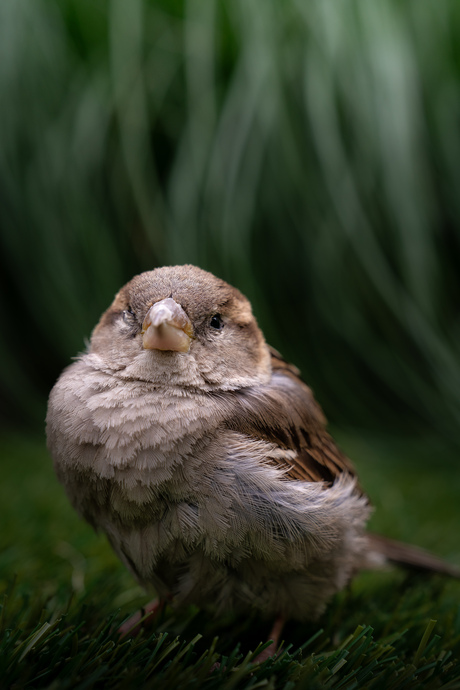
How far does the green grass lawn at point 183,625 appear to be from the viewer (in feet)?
3.79

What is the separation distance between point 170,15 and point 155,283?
88.0 inches

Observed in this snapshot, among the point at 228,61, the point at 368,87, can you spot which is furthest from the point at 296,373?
the point at 228,61

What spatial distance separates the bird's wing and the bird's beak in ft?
0.74

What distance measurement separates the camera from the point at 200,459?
1358 millimetres

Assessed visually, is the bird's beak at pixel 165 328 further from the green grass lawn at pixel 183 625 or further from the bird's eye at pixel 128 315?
the green grass lawn at pixel 183 625

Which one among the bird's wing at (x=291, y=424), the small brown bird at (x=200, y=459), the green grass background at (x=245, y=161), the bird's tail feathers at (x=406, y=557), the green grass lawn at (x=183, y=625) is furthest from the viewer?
the green grass background at (x=245, y=161)

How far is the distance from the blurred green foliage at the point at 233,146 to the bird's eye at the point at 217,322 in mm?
1424

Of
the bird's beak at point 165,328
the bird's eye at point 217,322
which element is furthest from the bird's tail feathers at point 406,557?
the bird's beak at point 165,328

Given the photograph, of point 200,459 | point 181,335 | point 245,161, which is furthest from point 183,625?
point 245,161

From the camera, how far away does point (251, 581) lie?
1458 millimetres

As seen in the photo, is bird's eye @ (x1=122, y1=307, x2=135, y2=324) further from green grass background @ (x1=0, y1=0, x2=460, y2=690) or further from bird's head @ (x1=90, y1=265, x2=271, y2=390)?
green grass background @ (x1=0, y1=0, x2=460, y2=690)

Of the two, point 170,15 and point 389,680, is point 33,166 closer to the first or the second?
point 170,15

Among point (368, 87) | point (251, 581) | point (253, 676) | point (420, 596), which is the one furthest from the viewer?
point (368, 87)

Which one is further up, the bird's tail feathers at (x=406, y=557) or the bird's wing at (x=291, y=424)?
the bird's wing at (x=291, y=424)
